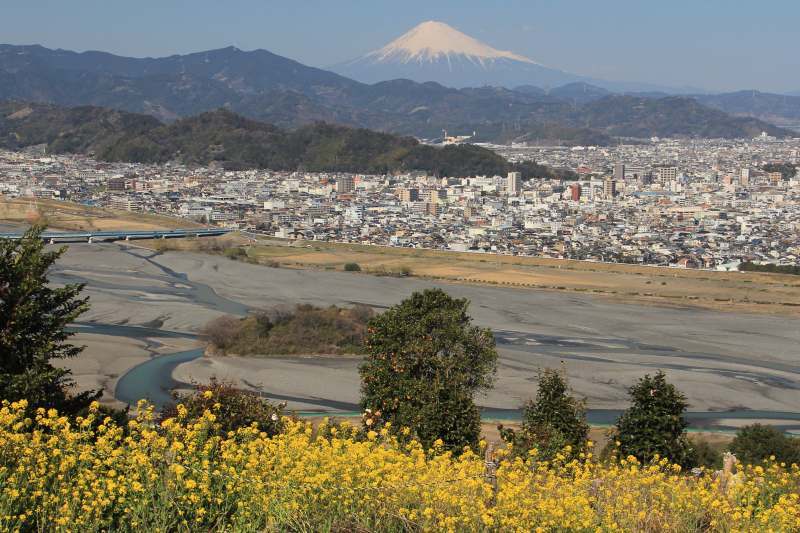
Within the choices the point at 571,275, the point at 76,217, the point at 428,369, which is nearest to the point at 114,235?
the point at 76,217

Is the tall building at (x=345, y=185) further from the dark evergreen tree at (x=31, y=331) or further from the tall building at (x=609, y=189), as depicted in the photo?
the dark evergreen tree at (x=31, y=331)

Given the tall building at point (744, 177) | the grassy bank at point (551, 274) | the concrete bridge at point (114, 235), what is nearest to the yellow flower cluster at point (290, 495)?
the grassy bank at point (551, 274)

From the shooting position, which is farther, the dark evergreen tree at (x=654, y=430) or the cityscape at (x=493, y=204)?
the cityscape at (x=493, y=204)

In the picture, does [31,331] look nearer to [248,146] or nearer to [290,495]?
[290,495]

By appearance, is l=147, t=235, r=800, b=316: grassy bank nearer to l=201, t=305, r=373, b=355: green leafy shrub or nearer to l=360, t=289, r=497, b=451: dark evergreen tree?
l=201, t=305, r=373, b=355: green leafy shrub

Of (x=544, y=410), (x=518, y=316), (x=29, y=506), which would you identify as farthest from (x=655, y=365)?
(x=29, y=506)
